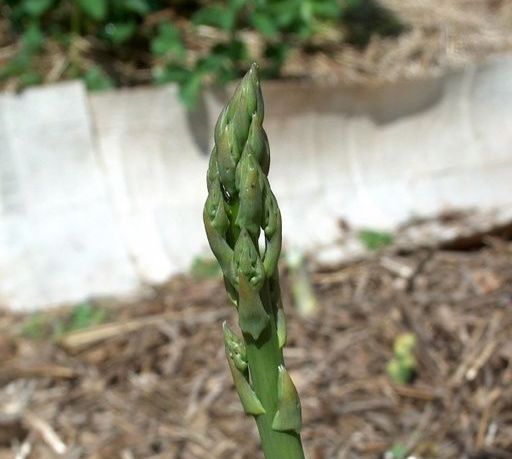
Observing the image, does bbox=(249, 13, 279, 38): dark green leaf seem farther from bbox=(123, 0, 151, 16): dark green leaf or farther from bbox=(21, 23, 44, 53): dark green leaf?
bbox=(21, 23, 44, 53): dark green leaf

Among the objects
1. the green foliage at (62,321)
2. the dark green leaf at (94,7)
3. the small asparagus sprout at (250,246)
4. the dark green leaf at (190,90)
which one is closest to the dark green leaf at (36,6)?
the dark green leaf at (94,7)

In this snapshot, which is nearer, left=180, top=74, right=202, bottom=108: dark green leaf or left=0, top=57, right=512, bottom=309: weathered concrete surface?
left=180, top=74, right=202, bottom=108: dark green leaf

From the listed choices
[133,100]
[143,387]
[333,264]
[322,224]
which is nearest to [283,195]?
[322,224]

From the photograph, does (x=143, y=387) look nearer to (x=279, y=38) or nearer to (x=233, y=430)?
(x=233, y=430)

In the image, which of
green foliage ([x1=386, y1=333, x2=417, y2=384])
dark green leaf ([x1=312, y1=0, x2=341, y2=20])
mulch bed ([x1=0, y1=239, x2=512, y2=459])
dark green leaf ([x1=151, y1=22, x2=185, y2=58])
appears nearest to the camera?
mulch bed ([x1=0, y1=239, x2=512, y2=459])

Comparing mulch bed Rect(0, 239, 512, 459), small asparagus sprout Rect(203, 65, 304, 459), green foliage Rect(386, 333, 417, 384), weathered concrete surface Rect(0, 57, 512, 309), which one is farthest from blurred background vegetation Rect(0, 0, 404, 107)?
small asparagus sprout Rect(203, 65, 304, 459)

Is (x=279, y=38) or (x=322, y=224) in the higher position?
(x=279, y=38)

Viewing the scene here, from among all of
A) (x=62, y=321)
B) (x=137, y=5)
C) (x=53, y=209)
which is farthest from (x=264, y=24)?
(x=62, y=321)
